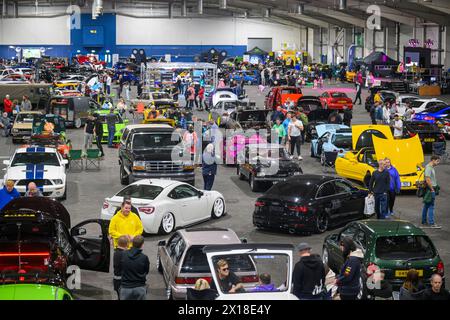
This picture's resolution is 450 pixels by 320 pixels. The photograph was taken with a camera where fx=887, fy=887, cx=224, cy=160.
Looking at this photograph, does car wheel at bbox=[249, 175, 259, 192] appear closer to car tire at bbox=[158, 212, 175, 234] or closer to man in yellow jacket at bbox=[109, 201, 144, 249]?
car tire at bbox=[158, 212, 175, 234]

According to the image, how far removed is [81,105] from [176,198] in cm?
2130

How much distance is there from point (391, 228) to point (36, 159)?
38.7 feet

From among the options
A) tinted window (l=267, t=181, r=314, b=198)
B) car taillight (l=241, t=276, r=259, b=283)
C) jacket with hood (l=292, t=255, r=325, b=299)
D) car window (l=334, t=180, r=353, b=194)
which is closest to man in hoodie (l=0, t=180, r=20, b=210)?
tinted window (l=267, t=181, r=314, b=198)

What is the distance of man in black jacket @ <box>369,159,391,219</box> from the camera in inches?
754

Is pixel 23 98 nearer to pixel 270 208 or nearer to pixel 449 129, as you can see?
pixel 449 129

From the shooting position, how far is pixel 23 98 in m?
42.2

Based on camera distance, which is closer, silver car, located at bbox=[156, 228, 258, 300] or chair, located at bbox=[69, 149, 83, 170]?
silver car, located at bbox=[156, 228, 258, 300]

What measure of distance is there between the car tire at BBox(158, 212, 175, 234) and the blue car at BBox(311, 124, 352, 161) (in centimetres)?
878

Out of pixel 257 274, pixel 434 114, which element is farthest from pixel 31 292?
pixel 434 114

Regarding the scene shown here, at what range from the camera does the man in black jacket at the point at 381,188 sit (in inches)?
754

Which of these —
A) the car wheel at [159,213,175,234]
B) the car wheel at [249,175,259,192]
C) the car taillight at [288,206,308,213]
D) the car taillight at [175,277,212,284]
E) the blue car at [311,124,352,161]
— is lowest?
the car taillight at [175,277,212,284]

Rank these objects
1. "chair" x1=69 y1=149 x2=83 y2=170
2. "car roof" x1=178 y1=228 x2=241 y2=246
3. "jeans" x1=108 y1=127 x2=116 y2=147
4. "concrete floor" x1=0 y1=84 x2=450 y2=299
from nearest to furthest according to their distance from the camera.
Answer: "car roof" x1=178 y1=228 x2=241 y2=246, "concrete floor" x1=0 y1=84 x2=450 y2=299, "chair" x1=69 y1=149 x2=83 y2=170, "jeans" x1=108 y1=127 x2=116 y2=147

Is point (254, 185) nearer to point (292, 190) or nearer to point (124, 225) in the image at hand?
point (292, 190)
